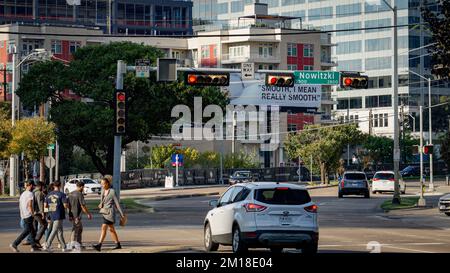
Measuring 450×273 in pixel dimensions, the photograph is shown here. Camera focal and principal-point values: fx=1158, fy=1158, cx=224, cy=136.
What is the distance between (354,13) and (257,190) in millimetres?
139590

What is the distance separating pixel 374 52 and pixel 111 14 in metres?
37.8

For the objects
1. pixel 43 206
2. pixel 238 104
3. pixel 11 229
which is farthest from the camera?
pixel 238 104

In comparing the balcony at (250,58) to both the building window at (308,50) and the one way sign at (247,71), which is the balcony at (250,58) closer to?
the building window at (308,50)

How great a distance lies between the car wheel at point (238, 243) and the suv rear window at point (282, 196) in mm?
922

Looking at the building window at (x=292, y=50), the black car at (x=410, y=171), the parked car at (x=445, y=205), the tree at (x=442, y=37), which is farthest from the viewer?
the building window at (x=292, y=50)

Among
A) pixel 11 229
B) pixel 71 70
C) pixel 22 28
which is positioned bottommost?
pixel 11 229

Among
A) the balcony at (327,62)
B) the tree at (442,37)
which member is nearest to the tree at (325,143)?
the balcony at (327,62)

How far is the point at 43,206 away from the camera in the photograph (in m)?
31.5

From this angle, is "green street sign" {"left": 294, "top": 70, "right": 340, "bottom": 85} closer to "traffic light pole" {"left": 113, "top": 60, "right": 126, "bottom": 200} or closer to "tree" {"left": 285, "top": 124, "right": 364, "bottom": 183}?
"traffic light pole" {"left": 113, "top": 60, "right": 126, "bottom": 200}

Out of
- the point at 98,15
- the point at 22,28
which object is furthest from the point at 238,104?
the point at 98,15

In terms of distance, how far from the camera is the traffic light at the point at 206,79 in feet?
153

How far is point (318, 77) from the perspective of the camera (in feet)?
177

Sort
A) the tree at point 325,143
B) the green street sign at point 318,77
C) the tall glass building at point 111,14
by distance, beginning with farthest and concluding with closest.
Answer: the tall glass building at point 111,14 → the tree at point 325,143 → the green street sign at point 318,77
